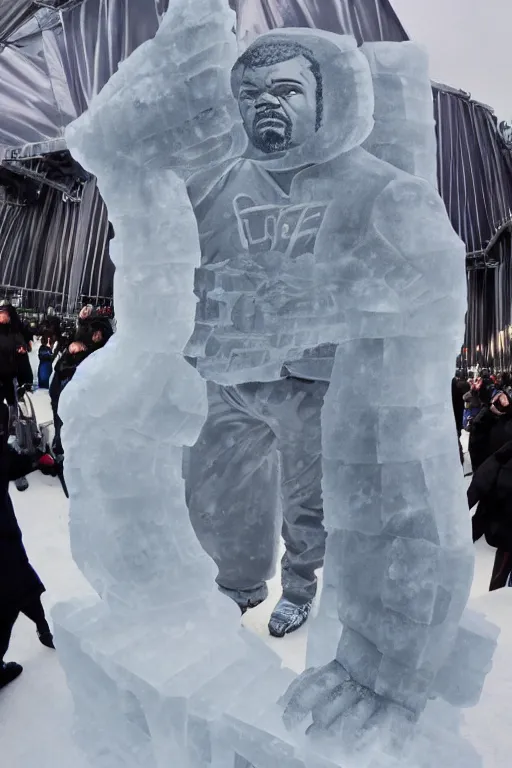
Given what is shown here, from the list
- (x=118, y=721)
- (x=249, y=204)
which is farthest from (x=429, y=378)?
(x=118, y=721)

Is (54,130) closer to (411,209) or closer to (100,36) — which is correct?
(100,36)

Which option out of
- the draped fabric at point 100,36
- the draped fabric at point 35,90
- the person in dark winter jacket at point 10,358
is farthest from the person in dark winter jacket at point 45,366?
the draped fabric at point 35,90

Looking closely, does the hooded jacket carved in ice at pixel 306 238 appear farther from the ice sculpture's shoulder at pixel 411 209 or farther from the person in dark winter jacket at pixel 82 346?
the person in dark winter jacket at pixel 82 346

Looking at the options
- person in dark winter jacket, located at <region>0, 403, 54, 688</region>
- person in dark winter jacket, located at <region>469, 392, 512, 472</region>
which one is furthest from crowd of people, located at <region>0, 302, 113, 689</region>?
person in dark winter jacket, located at <region>469, 392, 512, 472</region>

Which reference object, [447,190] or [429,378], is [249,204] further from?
[447,190]

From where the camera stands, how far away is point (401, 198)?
1010 mm

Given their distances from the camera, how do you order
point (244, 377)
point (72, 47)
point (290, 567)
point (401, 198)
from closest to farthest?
point (401, 198)
point (244, 377)
point (290, 567)
point (72, 47)

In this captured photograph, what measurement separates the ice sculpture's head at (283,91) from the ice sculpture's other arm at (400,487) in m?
0.18

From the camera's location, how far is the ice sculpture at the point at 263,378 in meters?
1.00

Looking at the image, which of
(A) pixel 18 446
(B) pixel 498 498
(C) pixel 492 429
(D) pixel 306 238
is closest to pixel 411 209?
(D) pixel 306 238

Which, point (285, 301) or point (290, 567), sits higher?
point (285, 301)

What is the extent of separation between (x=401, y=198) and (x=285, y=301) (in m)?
0.25

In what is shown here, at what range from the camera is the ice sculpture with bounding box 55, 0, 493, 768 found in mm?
999

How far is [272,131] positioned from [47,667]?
163 cm
